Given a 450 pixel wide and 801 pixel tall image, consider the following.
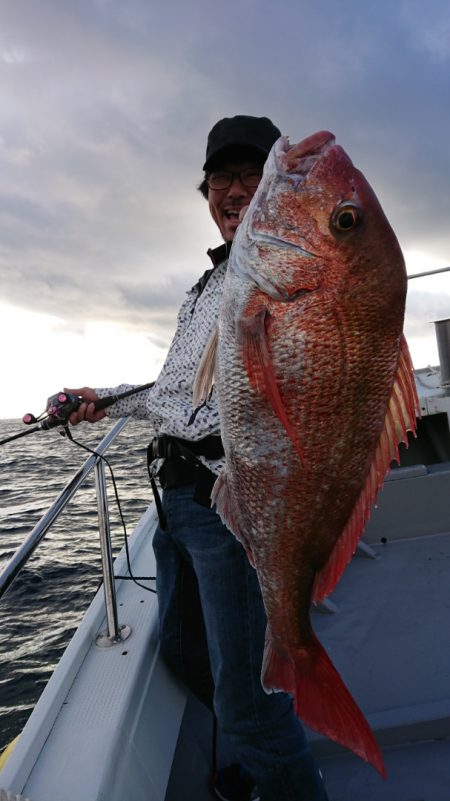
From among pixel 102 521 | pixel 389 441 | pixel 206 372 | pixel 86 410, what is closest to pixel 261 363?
pixel 206 372

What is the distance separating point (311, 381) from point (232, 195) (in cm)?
106

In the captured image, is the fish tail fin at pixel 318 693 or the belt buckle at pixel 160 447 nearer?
the fish tail fin at pixel 318 693

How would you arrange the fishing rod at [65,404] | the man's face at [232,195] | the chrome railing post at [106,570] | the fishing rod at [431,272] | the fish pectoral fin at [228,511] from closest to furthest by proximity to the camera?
the fish pectoral fin at [228,511], the man's face at [232,195], the chrome railing post at [106,570], the fishing rod at [65,404], the fishing rod at [431,272]

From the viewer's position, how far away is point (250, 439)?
1274 millimetres

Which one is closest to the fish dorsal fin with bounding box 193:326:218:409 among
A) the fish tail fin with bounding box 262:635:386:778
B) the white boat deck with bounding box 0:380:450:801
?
the fish tail fin with bounding box 262:635:386:778

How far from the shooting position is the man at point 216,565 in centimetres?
162

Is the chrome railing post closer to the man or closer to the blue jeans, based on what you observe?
the man

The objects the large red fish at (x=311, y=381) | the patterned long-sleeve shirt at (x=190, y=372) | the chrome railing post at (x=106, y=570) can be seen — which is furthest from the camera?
the chrome railing post at (x=106, y=570)

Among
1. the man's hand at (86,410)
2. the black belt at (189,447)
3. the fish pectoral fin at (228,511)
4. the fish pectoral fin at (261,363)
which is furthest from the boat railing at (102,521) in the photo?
the fish pectoral fin at (261,363)

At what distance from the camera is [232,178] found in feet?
6.28

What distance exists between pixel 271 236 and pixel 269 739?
5.02 ft

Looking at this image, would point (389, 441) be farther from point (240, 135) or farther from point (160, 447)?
point (240, 135)

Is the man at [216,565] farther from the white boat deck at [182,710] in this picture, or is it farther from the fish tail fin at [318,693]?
the fish tail fin at [318,693]

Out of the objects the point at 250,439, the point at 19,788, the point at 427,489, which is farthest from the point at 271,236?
the point at 427,489
